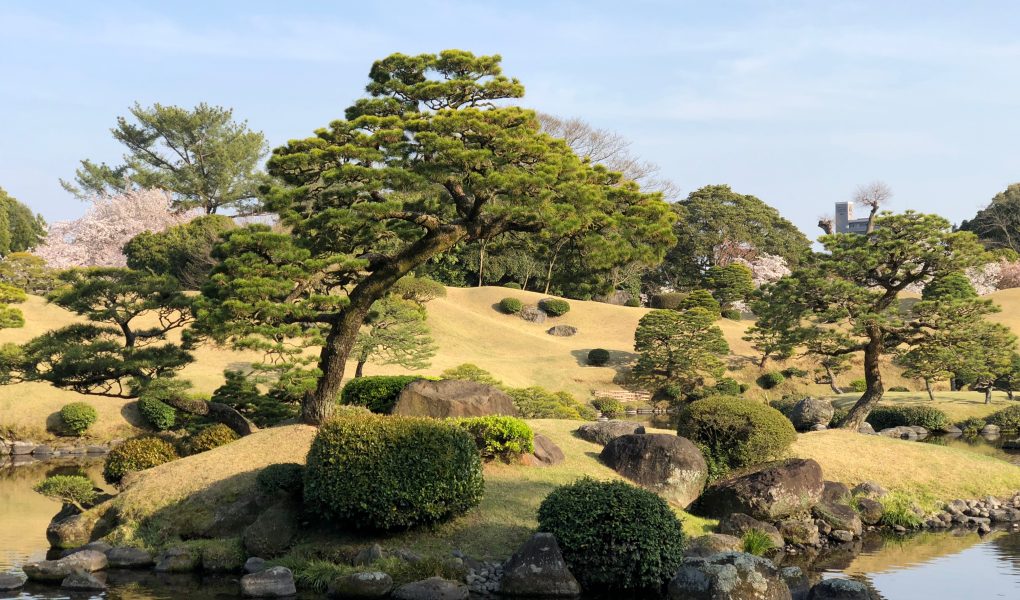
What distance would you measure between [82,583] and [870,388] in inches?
843

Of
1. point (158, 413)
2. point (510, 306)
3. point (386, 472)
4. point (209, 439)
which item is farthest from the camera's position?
point (510, 306)

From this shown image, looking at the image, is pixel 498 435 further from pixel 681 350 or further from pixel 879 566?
pixel 681 350

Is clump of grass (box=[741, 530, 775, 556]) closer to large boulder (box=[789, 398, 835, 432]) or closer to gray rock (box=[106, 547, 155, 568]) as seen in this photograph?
gray rock (box=[106, 547, 155, 568])

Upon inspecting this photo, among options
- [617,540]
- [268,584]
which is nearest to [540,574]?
[617,540]

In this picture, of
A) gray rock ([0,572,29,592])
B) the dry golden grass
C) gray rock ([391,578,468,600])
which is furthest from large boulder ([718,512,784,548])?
gray rock ([0,572,29,592])

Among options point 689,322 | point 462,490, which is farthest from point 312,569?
point 689,322

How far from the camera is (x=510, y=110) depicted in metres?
16.0

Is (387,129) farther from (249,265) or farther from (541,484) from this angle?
(541,484)

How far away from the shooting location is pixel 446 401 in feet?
58.0

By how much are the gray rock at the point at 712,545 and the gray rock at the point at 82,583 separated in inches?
328

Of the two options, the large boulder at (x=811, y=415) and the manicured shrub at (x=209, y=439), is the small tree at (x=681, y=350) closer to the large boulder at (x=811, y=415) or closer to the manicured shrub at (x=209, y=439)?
the large boulder at (x=811, y=415)

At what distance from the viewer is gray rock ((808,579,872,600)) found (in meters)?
11.2

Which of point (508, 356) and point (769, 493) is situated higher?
point (769, 493)

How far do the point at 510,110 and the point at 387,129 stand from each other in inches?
86.4
